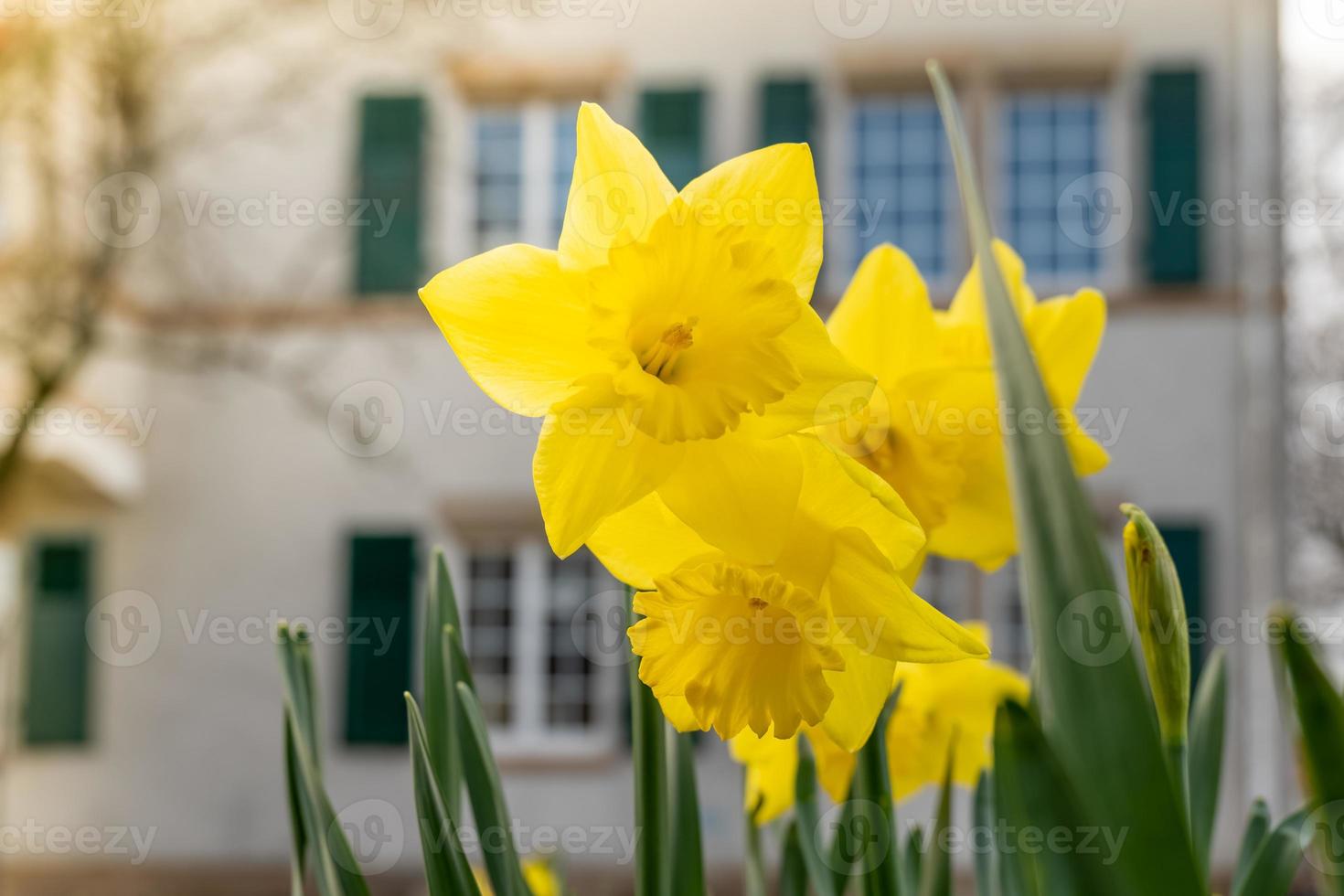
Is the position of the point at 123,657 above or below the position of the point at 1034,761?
below

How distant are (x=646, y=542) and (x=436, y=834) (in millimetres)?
122

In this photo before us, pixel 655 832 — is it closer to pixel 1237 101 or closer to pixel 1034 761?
pixel 1034 761

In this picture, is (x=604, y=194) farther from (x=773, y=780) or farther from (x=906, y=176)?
(x=906, y=176)

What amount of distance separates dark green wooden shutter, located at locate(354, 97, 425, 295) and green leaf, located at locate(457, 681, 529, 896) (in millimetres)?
6303

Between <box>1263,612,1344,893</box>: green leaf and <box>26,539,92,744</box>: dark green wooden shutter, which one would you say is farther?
Answer: <box>26,539,92,744</box>: dark green wooden shutter

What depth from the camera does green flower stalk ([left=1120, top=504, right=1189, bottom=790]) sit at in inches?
14.5

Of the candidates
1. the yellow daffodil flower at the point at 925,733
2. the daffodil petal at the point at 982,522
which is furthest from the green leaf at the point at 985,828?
the daffodil petal at the point at 982,522

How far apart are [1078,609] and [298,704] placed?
0.35 metres

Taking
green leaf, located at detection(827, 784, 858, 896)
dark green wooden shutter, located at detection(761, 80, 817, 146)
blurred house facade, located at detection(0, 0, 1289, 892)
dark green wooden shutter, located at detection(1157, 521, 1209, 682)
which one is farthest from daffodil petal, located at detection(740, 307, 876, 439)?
dark green wooden shutter, located at detection(761, 80, 817, 146)

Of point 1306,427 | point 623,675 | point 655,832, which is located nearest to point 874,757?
point 655,832

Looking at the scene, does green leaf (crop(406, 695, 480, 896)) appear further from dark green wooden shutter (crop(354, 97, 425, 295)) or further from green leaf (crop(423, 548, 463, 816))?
dark green wooden shutter (crop(354, 97, 425, 295))

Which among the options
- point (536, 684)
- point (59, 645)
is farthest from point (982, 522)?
point (59, 645)

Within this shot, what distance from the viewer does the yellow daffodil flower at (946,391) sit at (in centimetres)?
48

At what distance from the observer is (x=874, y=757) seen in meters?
0.46
